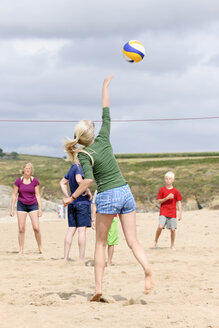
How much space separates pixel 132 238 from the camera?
15.2 ft

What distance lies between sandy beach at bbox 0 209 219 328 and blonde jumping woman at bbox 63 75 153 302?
1.22 feet

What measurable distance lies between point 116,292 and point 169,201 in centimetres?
418

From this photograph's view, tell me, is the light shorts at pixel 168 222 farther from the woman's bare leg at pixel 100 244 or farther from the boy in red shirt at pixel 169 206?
the woman's bare leg at pixel 100 244

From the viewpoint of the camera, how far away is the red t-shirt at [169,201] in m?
9.04

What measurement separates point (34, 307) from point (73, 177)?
2.89m

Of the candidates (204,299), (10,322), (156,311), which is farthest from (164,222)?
(10,322)

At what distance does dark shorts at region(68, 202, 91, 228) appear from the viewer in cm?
709

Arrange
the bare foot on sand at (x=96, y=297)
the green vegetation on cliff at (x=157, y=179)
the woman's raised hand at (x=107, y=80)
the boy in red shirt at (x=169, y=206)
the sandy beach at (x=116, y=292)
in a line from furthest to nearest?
the green vegetation on cliff at (x=157, y=179), the boy in red shirt at (x=169, y=206), the woman's raised hand at (x=107, y=80), the bare foot on sand at (x=96, y=297), the sandy beach at (x=116, y=292)

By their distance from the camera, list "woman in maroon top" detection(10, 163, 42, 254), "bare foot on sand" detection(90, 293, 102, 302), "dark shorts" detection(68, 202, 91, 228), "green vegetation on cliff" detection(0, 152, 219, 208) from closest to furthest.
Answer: "bare foot on sand" detection(90, 293, 102, 302), "dark shorts" detection(68, 202, 91, 228), "woman in maroon top" detection(10, 163, 42, 254), "green vegetation on cliff" detection(0, 152, 219, 208)

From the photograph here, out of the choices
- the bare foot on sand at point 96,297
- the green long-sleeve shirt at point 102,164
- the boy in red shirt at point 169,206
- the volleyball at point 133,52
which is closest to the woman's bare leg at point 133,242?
the green long-sleeve shirt at point 102,164

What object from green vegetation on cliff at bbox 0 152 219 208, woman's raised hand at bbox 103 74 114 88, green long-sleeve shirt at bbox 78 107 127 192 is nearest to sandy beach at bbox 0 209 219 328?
green long-sleeve shirt at bbox 78 107 127 192

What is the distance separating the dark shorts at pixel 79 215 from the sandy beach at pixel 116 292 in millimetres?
584

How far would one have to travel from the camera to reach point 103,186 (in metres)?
4.56

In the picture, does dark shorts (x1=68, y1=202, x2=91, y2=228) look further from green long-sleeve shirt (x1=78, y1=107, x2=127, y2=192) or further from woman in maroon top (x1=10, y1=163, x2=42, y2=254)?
green long-sleeve shirt (x1=78, y1=107, x2=127, y2=192)
